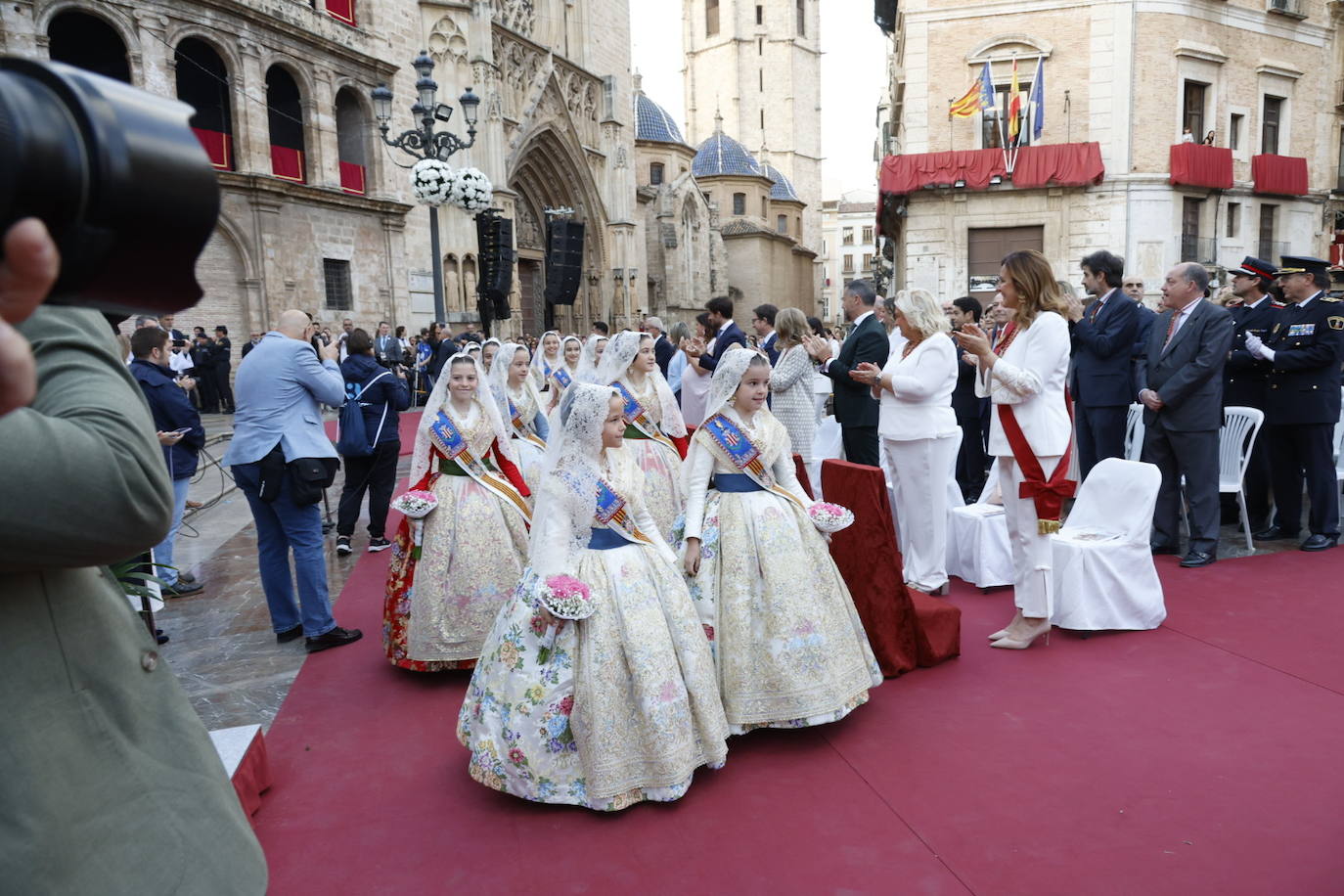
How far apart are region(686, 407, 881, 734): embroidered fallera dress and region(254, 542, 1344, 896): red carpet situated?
219 mm

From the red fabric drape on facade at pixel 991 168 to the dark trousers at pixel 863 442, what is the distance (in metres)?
16.5

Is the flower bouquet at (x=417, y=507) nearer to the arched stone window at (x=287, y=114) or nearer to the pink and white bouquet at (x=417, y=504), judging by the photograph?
the pink and white bouquet at (x=417, y=504)

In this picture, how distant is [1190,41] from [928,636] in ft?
74.6

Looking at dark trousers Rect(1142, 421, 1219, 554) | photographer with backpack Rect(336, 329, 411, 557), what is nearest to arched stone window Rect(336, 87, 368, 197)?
photographer with backpack Rect(336, 329, 411, 557)

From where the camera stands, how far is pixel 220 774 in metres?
1.30

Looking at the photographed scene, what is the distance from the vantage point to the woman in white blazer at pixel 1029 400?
4.65 meters

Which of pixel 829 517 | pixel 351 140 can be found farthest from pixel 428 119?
pixel 351 140

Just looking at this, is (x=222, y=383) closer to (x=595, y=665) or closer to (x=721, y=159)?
(x=595, y=665)

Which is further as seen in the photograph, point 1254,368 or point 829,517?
point 1254,368

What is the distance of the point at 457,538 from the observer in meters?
4.73

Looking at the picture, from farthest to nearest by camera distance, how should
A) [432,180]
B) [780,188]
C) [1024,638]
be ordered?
1. [780,188]
2. [432,180]
3. [1024,638]

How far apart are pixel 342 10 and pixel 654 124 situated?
24063mm

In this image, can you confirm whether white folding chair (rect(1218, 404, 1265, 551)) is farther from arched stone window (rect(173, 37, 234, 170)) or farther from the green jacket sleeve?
arched stone window (rect(173, 37, 234, 170))

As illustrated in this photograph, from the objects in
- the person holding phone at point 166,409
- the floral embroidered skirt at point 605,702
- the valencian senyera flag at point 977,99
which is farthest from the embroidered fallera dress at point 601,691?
the valencian senyera flag at point 977,99
